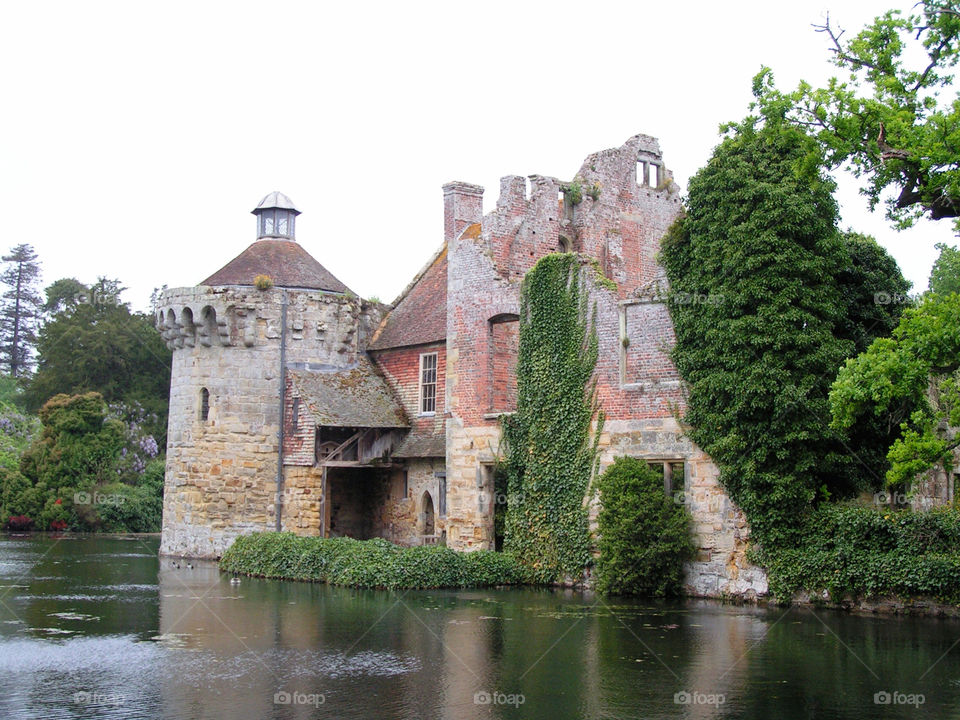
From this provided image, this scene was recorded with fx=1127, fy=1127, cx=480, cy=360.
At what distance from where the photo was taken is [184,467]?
31.9 m

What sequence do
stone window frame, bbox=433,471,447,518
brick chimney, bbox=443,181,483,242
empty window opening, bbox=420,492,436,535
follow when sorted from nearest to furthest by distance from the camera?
brick chimney, bbox=443,181,483,242 → stone window frame, bbox=433,471,447,518 → empty window opening, bbox=420,492,436,535

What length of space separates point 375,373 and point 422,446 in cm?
336

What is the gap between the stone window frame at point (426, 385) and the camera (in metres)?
31.4

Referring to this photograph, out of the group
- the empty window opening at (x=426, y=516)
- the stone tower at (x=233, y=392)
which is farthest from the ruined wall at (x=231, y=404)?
the empty window opening at (x=426, y=516)

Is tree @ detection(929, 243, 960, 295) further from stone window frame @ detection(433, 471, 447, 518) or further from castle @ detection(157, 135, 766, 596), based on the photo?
stone window frame @ detection(433, 471, 447, 518)

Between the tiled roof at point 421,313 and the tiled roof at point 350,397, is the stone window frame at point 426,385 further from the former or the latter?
the tiled roof at point 350,397

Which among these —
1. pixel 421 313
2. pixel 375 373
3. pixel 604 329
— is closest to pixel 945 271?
pixel 421 313

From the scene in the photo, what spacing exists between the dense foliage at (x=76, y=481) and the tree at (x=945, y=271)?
3402 cm

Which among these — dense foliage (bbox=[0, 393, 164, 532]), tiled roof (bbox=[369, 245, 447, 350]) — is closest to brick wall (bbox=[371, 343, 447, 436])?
tiled roof (bbox=[369, 245, 447, 350])

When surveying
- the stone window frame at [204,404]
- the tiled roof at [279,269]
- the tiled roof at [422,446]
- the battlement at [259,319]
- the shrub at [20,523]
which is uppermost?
the tiled roof at [279,269]

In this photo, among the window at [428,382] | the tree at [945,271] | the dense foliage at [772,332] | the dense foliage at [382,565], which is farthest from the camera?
the tree at [945,271]

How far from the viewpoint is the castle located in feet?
91.7

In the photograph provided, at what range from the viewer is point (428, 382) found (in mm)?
31641

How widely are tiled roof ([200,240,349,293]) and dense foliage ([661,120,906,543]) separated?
47.0ft
